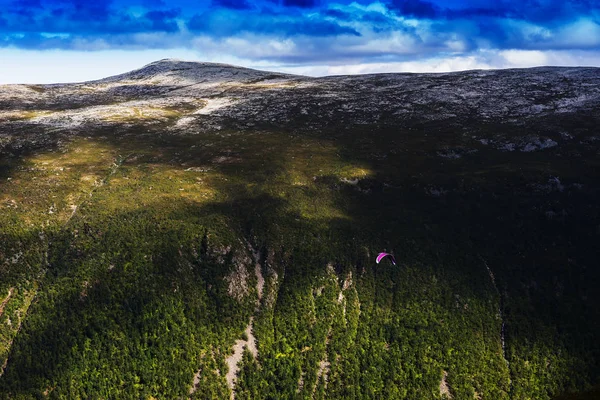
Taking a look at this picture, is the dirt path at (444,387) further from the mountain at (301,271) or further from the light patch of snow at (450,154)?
the light patch of snow at (450,154)

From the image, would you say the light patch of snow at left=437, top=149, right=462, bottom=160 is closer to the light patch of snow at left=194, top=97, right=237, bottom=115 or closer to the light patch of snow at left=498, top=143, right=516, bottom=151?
the light patch of snow at left=498, top=143, right=516, bottom=151

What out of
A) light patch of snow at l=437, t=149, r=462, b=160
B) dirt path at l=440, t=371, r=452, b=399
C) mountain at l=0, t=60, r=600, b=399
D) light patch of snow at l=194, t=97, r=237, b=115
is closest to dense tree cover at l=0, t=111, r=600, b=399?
mountain at l=0, t=60, r=600, b=399

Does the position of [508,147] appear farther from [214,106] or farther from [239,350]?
[214,106]

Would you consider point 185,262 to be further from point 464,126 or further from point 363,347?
point 464,126

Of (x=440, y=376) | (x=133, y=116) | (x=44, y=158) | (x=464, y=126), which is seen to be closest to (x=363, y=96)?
(x=464, y=126)

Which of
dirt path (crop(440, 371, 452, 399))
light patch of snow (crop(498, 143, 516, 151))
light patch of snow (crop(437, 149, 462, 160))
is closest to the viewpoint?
dirt path (crop(440, 371, 452, 399))
